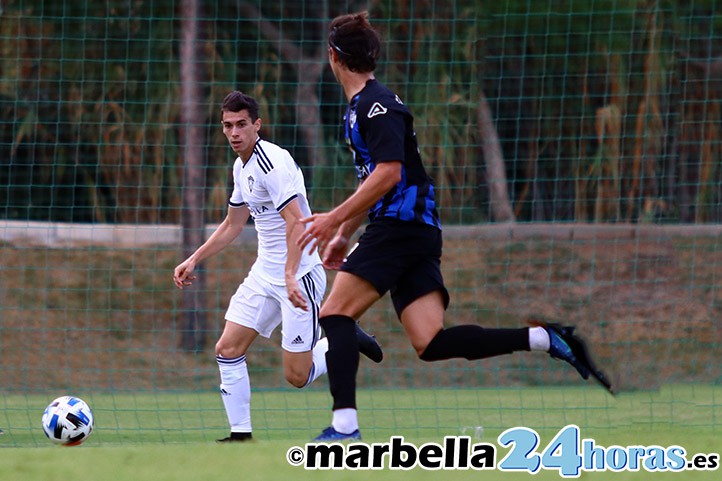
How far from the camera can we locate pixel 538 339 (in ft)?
19.8

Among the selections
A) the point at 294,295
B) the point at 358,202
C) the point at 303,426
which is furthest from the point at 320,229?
the point at 303,426

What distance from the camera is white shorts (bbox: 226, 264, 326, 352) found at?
713cm

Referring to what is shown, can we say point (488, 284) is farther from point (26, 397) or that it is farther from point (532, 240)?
point (26, 397)

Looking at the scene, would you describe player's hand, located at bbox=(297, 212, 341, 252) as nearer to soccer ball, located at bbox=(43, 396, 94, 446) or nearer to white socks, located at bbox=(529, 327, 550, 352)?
white socks, located at bbox=(529, 327, 550, 352)

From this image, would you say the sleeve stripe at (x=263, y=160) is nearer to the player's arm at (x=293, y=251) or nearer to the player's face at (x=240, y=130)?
the player's face at (x=240, y=130)

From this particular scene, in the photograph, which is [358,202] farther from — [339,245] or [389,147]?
[339,245]

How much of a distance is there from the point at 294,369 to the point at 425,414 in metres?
3.41

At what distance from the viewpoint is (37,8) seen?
16656 mm

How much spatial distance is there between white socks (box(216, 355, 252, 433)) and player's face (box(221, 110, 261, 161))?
1262 mm

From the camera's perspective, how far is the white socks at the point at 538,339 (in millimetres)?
6031

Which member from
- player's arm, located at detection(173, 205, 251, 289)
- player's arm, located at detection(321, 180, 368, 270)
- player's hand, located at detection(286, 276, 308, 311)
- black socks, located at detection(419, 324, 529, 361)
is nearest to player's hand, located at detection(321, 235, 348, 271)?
player's arm, located at detection(321, 180, 368, 270)

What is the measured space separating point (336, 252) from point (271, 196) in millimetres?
1274

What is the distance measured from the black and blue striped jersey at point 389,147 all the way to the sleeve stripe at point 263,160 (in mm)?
1310

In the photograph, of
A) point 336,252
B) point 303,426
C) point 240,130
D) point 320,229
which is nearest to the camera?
point 320,229
